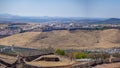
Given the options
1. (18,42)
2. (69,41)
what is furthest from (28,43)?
(69,41)

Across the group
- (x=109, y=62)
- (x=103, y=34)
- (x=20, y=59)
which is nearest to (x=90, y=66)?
(x=109, y=62)

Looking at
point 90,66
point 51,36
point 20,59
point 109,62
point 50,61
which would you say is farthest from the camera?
point 51,36

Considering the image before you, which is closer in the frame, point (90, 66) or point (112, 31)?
point (90, 66)

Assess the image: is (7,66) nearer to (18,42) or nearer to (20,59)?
(20,59)

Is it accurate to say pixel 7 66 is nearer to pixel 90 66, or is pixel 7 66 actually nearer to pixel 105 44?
pixel 90 66

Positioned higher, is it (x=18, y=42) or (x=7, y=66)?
(x=7, y=66)

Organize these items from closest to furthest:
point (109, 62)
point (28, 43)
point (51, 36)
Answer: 1. point (109, 62)
2. point (28, 43)
3. point (51, 36)
